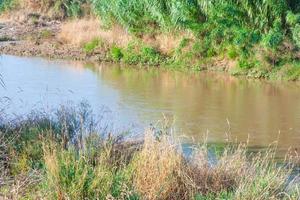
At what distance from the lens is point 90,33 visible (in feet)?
96.6

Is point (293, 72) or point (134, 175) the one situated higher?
point (134, 175)

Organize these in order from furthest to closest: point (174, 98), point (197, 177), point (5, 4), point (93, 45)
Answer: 1. point (93, 45)
2. point (174, 98)
3. point (5, 4)
4. point (197, 177)

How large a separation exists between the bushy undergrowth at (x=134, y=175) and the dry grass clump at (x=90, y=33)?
1904cm

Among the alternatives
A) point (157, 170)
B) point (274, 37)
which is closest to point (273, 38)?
point (274, 37)

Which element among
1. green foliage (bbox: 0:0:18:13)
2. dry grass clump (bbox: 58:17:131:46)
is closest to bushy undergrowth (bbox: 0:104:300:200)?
green foliage (bbox: 0:0:18:13)

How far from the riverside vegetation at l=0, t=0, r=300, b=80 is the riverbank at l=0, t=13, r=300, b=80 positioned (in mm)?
34

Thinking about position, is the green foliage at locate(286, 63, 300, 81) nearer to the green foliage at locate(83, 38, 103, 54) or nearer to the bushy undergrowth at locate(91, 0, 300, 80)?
the bushy undergrowth at locate(91, 0, 300, 80)

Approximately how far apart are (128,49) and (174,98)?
886 centimetres

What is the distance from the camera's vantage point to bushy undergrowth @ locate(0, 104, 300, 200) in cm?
720

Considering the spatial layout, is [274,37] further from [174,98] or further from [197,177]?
[197,177]

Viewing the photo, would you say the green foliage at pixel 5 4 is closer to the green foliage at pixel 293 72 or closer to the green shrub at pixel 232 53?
the green shrub at pixel 232 53

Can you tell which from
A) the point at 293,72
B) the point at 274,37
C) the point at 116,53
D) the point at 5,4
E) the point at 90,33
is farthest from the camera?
the point at 90,33

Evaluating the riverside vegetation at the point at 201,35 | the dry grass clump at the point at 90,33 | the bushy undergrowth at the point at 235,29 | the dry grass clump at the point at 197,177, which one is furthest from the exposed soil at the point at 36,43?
the dry grass clump at the point at 197,177

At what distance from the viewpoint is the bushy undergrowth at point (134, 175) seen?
7.20 metres
